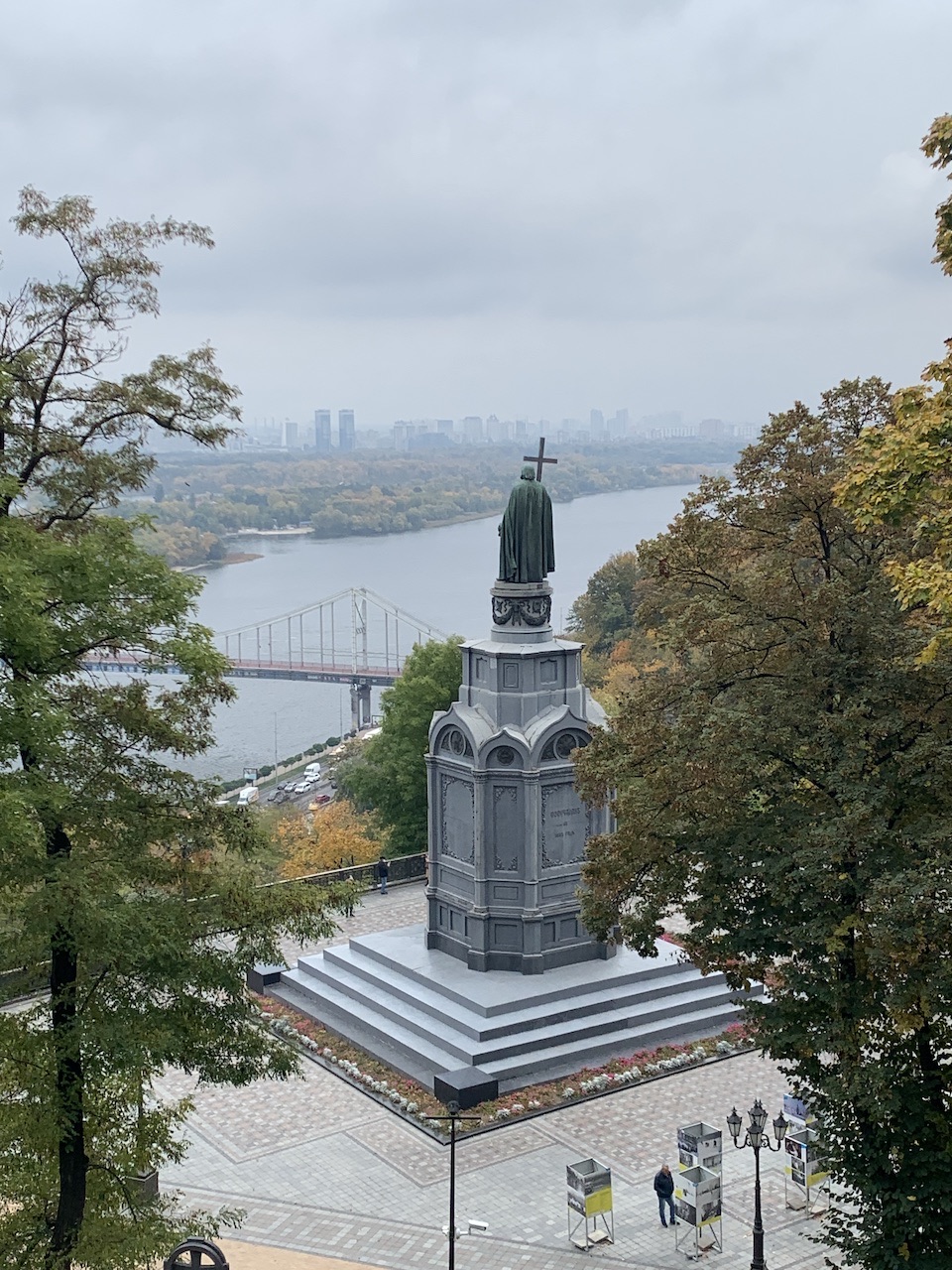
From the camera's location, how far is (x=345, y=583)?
120062mm

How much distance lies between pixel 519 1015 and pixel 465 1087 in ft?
7.47

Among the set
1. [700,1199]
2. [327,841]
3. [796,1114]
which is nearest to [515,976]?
[796,1114]

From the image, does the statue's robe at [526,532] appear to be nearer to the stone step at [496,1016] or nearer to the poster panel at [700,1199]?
the stone step at [496,1016]

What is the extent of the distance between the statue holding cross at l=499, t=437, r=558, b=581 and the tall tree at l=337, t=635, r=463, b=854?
9243 millimetres

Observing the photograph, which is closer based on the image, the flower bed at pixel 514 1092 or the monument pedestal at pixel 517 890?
the flower bed at pixel 514 1092

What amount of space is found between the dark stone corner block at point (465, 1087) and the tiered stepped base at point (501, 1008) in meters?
0.55

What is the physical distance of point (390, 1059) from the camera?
2066cm

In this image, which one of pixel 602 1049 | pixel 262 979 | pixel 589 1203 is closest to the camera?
pixel 589 1203

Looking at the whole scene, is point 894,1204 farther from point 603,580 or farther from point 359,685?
point 359,685

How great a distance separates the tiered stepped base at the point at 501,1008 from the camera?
801 inches

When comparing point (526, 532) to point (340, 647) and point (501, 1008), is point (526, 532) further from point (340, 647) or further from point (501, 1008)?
point (340, 647)

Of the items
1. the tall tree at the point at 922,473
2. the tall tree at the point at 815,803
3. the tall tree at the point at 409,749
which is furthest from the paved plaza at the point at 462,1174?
the tall tree at the point at 409,749

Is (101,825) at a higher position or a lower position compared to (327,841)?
higher

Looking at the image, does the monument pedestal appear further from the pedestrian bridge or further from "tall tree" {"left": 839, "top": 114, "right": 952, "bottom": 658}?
the pedestrian bridge
